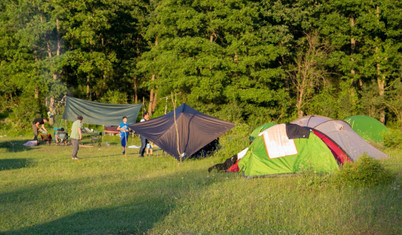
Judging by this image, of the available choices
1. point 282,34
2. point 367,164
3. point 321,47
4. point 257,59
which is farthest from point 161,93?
point 367,164

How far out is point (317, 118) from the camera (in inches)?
622

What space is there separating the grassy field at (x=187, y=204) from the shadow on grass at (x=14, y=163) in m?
Answer: 1.03

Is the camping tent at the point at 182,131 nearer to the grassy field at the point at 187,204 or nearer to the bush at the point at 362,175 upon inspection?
the grassy field at the point at 187,204

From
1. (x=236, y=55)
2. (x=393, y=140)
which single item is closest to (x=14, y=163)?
(x=393, y=140)

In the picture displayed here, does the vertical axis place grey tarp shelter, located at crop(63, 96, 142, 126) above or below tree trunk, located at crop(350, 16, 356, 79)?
below

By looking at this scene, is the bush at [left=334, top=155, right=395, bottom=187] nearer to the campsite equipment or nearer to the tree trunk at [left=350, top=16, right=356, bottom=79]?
the campsite equipment

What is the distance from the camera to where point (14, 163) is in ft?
45.0

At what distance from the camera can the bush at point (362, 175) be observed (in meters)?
8.56

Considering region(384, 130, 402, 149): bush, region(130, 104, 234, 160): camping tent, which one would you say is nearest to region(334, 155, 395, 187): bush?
region(130, 104, 234, 160): camping tent

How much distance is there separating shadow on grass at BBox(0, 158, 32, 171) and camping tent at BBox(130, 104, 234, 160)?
3794mm

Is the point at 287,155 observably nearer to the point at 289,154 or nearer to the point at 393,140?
the point at 289,154

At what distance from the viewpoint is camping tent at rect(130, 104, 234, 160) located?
13633 millimetres

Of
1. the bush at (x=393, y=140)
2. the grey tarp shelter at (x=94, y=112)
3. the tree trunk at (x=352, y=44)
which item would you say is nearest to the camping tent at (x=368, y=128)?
the bush at (x=393, y=140)

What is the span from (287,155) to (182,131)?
15.3 feet
